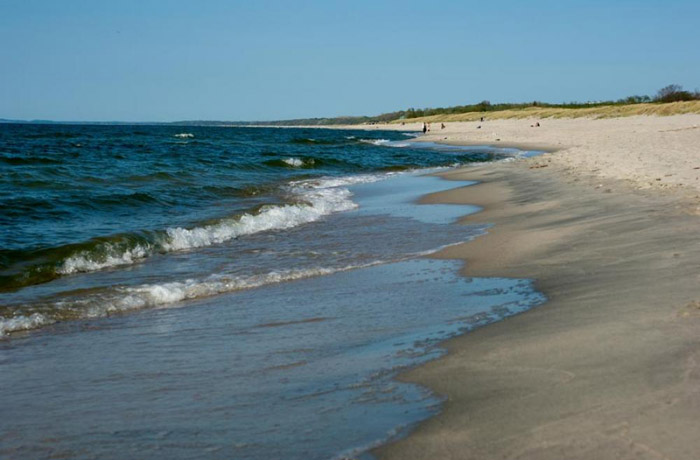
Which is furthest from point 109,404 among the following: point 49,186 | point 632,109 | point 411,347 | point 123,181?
point 632,109

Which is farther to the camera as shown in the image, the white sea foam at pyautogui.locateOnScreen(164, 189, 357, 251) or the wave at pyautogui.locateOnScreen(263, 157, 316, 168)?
the wave at pyautogui.locateOnScreen(263, 157, 316, 168)

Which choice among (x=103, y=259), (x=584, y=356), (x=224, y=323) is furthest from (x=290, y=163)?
(x=584, y=356)

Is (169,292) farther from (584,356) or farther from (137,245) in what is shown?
(584,356)

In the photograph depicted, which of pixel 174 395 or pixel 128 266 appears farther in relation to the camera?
pixel 128 266

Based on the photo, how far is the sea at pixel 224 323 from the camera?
3.40 metres

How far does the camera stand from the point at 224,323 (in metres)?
5.79

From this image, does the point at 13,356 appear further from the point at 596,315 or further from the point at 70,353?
the point at 596,315

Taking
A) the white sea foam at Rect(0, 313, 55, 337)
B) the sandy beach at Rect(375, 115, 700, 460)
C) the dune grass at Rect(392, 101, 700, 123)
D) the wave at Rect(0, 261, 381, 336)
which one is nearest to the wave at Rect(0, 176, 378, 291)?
the wave at Rect(0, 261, 381, 336)

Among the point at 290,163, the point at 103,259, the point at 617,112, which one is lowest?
the point at 103,259

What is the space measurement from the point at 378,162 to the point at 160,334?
2560cm

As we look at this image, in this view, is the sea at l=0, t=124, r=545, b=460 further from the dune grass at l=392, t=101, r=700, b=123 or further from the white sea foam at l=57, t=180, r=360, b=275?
the dune grass at l=392, t=101, r=700, b=123

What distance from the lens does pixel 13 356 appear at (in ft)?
16.8

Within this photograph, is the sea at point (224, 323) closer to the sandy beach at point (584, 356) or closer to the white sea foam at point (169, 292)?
the white sea foam at point (169, 292)

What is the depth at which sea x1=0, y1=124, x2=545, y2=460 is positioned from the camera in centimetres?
340
